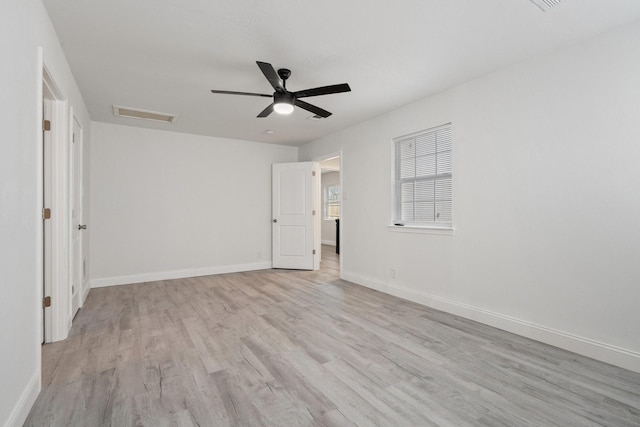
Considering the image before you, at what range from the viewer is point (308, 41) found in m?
2.55

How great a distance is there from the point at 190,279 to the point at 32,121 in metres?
3.80

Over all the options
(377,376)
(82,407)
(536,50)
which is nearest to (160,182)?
(82,407)

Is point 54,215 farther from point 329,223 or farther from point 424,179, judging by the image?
point 329,223

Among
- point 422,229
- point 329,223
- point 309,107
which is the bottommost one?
point 329,223

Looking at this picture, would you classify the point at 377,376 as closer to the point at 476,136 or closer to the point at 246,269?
the point at 476,136

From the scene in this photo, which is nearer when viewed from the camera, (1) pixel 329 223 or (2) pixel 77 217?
(2) pixel 77 217

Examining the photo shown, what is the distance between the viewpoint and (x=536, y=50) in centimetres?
268

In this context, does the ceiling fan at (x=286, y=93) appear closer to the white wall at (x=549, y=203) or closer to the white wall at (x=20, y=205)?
the white wall at (x=20, y=205)

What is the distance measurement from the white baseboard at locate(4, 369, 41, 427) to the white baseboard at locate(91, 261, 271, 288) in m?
3.23

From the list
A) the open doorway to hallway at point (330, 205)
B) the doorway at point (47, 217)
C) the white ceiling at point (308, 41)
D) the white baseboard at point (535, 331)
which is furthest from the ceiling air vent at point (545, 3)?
the open doorway to hallway at point (330, 205)

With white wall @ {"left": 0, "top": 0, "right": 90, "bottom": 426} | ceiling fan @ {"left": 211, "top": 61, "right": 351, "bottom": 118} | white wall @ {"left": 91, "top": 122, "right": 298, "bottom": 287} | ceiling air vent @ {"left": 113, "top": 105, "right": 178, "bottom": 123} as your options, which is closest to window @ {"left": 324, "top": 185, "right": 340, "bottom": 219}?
white wall @ {"left": 91, "top": 122, "right": 298, "bottom": 287}

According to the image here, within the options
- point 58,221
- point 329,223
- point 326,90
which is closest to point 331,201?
point 329,223

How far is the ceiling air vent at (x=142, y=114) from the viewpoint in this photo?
165 inches

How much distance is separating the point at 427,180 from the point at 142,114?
401 cm
